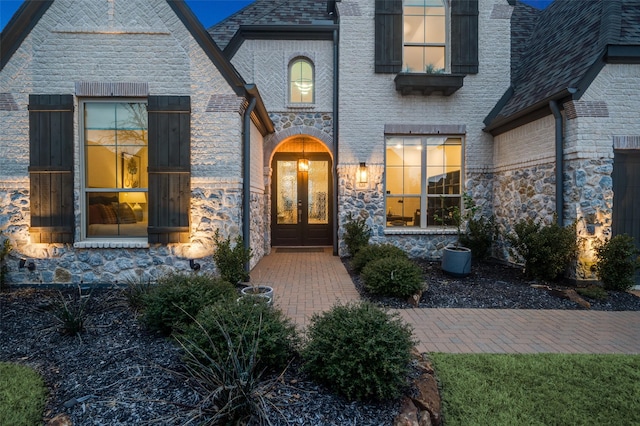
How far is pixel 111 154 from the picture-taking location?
19.7 ft

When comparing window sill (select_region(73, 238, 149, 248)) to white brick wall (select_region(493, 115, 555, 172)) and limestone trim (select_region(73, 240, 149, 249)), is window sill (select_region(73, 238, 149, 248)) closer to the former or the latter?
limestone trim (select_region(73, 240, 149, 249))

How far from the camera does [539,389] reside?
2.88m

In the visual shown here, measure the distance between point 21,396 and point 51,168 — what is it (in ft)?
14.6

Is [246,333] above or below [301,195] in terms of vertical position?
below

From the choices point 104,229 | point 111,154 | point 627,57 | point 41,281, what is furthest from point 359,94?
point 41,281

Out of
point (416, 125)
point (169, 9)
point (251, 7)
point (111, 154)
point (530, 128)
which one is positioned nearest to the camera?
point (169, 9)

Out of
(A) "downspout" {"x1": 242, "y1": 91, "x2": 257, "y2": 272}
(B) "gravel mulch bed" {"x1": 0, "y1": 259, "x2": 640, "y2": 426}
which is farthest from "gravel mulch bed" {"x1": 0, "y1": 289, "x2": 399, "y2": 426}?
(A) "downspout" {"x1": 242, "y1": 91, "x2": 257, "y2": 272}

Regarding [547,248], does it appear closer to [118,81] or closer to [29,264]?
[118,81]

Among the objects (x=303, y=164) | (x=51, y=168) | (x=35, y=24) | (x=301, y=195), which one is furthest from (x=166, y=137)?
(x=301, y=195)

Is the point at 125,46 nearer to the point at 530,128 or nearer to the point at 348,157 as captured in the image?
the point at 348,157

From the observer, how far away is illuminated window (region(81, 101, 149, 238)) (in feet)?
19.6

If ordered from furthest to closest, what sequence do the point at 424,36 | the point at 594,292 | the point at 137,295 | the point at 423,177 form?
the point at 423,177, the point at 424,36, the point at 594,292, the point at 137,295

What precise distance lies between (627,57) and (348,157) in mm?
5612

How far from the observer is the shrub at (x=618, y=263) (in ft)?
18.7
